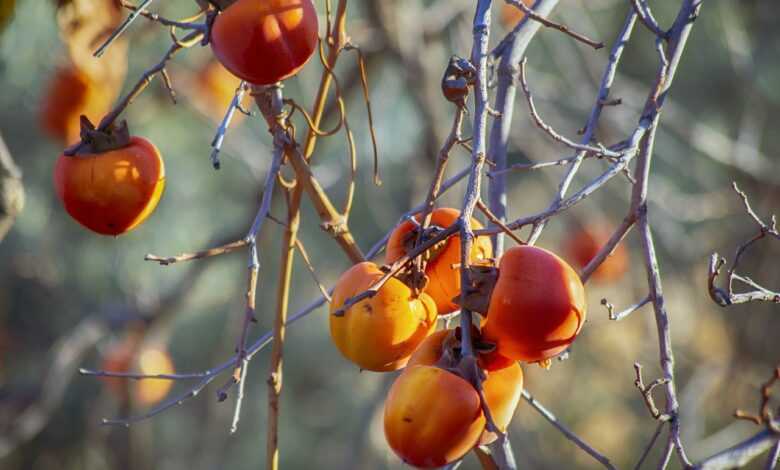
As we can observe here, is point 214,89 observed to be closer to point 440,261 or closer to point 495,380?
point 440,261

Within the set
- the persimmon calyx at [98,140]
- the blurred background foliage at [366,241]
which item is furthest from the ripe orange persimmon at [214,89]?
the persimmon calyx at [98,140]

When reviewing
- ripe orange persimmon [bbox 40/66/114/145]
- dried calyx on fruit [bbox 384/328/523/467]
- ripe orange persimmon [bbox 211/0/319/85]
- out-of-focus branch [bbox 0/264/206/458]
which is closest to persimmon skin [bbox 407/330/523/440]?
dried calyx on fruit [bbox 384/328/523/467]

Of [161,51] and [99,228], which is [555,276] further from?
[161,51]

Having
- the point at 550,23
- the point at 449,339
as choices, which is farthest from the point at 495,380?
the point at 550,23

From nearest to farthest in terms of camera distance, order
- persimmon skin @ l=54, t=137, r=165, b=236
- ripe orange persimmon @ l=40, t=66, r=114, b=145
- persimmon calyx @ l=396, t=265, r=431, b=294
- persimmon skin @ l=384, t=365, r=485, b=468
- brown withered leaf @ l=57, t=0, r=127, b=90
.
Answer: persimmon skin @ l=384, t=365, r=485, b=468
persimmon calyx @ l=396, t=265, r=431, b=294
persimmon skin @ l=54, t=137, r=165, b=236
brown withered leaf @ l=57, t=0, r=127, b=90
ripe orange persimmon @ l=40, t=66, r=114, b=145

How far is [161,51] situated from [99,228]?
253 centimetres

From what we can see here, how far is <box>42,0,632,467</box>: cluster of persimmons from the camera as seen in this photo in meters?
0.74

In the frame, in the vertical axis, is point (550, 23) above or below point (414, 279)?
above

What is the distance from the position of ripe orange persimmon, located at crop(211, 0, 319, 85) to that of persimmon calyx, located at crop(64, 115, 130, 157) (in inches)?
8.3

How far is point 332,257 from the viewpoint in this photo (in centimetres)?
412

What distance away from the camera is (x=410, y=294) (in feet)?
2.68

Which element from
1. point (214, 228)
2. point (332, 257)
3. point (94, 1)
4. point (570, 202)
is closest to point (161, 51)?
point (214, 228)

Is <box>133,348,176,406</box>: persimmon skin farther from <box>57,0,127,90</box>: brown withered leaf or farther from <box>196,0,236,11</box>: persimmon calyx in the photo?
<box>196,0,236,11</box>: persimmon calyx

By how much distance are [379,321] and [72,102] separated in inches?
61.6
